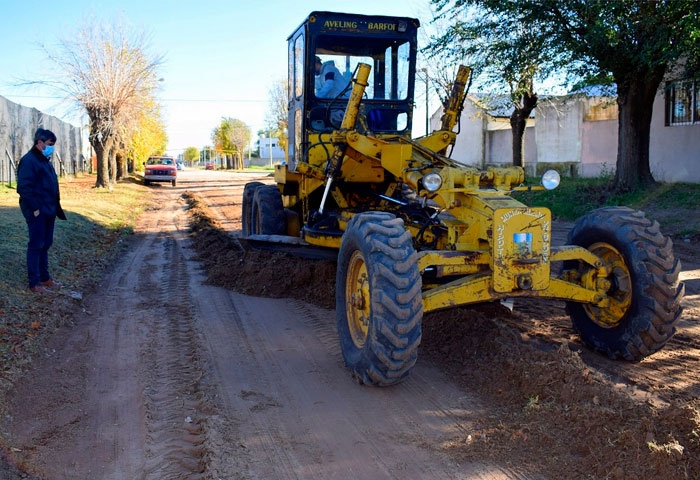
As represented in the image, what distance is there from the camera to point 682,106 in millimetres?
19453

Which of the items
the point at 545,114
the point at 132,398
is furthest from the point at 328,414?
the point at 545,114

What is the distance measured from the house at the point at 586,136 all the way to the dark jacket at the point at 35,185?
6.69 m

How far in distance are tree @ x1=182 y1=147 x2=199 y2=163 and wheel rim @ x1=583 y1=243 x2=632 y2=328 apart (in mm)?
158891

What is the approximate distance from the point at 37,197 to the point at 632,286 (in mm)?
6675

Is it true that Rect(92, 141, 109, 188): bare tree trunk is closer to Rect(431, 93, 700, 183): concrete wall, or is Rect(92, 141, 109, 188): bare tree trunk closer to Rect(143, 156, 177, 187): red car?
Rect(143, 156, 177, 187): red car

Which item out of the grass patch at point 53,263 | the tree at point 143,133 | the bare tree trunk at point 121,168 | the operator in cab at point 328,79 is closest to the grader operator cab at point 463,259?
the operator in cab at point 328,79

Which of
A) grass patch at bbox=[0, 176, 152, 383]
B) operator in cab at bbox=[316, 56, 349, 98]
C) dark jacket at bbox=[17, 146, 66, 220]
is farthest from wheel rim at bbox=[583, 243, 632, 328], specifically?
dark jacket at bbox=[17, 146, 66, 220]

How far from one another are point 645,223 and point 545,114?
25.2 metres

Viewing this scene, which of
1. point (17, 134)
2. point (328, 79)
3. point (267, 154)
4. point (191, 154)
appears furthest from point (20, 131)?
point (191, 154)

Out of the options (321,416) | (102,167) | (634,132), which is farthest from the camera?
(102,167)

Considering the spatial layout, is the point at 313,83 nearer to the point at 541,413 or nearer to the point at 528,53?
the point at 541,413

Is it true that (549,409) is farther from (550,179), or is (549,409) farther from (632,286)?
(550,179)

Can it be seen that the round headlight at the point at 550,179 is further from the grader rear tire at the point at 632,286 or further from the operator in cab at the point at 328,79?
the operator in cab at the point at 328,79

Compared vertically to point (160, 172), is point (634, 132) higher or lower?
higher
